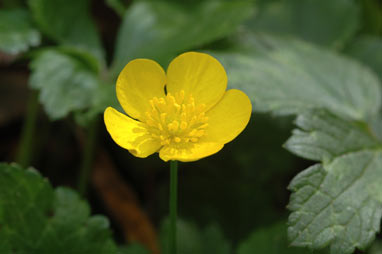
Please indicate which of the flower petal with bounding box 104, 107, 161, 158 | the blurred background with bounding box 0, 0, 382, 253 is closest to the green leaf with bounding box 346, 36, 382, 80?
the blurred background with bounding box 0, 0, 382, 253

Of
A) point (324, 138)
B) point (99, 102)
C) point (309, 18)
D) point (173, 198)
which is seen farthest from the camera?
point (309, 18)

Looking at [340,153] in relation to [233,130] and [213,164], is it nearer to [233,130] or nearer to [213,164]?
[233,130]

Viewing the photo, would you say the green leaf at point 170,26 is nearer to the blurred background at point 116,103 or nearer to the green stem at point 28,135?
the blurred background at point 116,103

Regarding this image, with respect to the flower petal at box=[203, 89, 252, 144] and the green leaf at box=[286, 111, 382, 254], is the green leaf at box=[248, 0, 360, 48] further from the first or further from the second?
the flower petal at box=[203, 89, 252, 144]

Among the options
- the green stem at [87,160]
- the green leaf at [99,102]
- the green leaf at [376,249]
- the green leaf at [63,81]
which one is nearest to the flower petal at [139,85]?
the green leaf at [99,102]

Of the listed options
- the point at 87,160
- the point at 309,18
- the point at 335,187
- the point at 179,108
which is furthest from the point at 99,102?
the point at 309,18

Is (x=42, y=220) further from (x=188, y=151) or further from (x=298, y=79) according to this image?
(x=298, y=79)
